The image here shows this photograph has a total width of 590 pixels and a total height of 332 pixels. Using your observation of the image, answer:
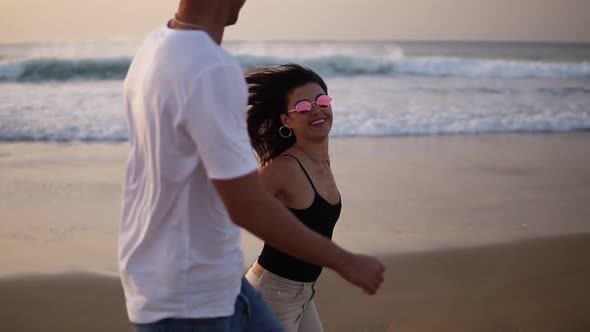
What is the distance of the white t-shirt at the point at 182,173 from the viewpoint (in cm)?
147

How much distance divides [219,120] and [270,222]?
0.24 metres

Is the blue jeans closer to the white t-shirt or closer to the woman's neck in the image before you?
the white t-shirt

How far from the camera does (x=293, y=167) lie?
9.09 feet

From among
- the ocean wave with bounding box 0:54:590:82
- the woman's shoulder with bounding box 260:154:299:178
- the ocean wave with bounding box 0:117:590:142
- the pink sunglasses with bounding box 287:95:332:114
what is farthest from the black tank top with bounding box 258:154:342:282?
the ocean wave with bounding box 0:54:590:82

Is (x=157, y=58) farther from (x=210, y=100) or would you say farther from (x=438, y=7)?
(x=438, y=7)

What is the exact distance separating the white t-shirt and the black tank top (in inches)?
36.2

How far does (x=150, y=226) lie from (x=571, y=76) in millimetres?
20759

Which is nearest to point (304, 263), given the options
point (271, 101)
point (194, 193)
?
point (271, 101)

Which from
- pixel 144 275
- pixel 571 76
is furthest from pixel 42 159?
pixel 571 76

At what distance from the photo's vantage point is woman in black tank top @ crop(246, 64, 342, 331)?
2.70m

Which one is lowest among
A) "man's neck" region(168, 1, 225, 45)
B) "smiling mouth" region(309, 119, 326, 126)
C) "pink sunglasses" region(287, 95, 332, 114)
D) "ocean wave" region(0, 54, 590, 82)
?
"ocean wave" region(0, 54, 590, 82)

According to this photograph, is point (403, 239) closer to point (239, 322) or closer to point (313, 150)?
point (313, 150)

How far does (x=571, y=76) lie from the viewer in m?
20.7

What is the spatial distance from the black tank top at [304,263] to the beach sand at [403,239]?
1.39 meters
